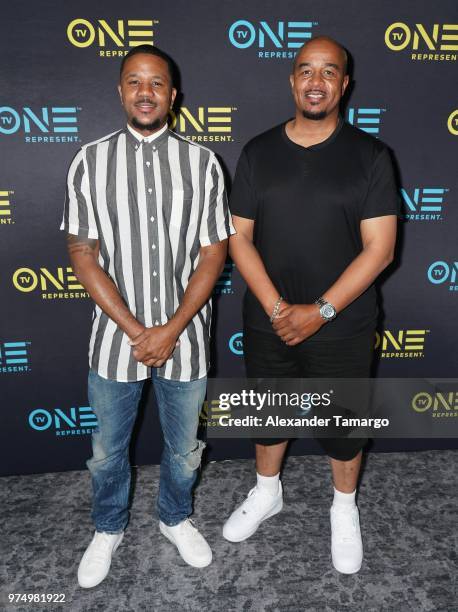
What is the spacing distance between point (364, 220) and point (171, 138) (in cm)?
76

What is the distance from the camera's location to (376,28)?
243 cm

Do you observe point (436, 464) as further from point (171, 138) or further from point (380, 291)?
point (171, 138)

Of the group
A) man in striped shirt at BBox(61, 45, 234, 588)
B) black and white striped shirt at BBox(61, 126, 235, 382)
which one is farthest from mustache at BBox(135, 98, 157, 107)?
black and white striped shirt at BBox(61, 126, 235, 382)

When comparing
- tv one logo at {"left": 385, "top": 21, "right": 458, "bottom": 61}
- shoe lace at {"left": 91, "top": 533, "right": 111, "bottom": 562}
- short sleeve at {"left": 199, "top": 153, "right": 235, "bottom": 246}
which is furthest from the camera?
tv one logo at {"left": 385, "top": 21, "right": 458, "bottom": 61}

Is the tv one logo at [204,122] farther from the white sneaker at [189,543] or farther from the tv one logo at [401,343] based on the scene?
the white sneaker at [189,543]

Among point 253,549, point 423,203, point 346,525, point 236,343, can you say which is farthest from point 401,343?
point 253,549

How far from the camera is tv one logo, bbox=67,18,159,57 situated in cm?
230

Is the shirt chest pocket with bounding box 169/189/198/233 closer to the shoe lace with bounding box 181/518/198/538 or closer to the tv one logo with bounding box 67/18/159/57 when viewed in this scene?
the tv one logo with bounding box 67/18/159/57

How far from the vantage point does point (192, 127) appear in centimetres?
247

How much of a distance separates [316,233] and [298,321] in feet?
1.09

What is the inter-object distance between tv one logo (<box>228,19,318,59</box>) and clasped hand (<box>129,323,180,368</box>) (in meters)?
1.30

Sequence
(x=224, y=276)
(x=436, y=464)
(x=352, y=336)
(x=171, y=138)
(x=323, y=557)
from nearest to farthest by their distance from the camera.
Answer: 1. (x=171, y=138)
2. (x=352, y=336)
3. (x=323, y=557)
4. (x=224, y=276)
5. (x=436, y=464)

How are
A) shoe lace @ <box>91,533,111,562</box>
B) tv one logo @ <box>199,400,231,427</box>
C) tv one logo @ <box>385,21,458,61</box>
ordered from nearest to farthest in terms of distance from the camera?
1. shoe lace @ <box>91,533,111,562</box>
2. tv one logo @ <box>385,21,458,61</box>
3. tv one logo @ <box>199,400,231,427</box>

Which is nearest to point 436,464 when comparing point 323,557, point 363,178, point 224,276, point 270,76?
point 323,557
